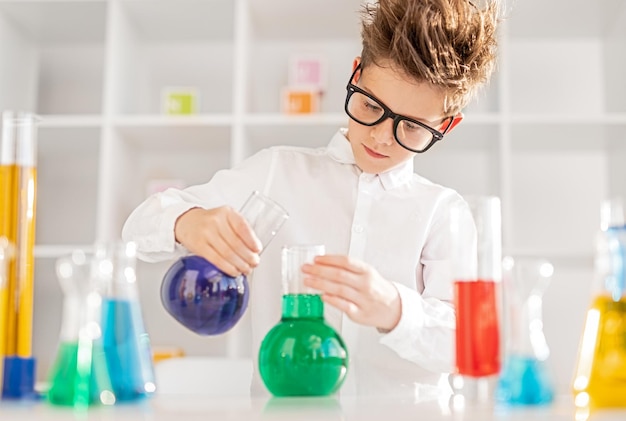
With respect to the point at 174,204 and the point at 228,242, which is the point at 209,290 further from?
the point at 174,204

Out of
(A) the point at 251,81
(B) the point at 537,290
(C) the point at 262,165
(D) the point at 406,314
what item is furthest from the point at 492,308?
(A) the point at 251,81

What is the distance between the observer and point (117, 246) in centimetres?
74

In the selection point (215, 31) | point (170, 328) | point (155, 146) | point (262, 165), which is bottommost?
point (170, 328)

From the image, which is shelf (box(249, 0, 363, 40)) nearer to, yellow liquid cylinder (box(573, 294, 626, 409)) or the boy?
the boy

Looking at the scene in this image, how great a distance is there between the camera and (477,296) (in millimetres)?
743

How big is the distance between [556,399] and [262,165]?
98 centimetres

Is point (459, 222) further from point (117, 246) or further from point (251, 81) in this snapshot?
point (251, 81)

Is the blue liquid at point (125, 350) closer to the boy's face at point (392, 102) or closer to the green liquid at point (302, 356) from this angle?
the green liquid at point (302, 356)

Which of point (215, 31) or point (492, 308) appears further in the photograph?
point (215, 31)

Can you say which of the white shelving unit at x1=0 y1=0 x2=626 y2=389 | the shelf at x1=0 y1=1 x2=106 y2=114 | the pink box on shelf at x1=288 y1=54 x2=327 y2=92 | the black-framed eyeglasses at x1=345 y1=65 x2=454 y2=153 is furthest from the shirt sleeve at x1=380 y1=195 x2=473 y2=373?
the shelf at x1=0 y1=1 x2=106 y2=114

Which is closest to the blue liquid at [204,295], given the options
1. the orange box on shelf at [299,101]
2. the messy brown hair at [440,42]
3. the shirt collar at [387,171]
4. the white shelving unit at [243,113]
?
the messy brown hair at [440,42]

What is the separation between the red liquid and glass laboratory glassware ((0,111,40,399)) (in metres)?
0.37

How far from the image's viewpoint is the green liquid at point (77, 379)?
2.24 feet

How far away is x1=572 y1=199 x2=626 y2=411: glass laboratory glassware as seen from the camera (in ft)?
2.25
